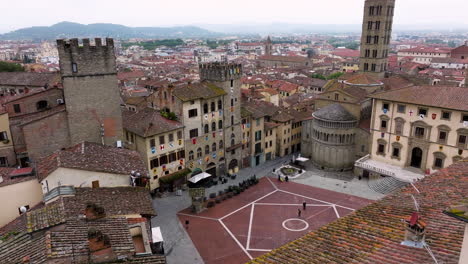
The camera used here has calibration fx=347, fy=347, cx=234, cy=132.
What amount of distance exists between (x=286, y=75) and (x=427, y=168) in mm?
98116

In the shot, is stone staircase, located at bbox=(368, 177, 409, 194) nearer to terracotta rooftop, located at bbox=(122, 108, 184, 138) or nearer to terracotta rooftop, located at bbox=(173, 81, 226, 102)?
terracotta rooftop, located at bbox=(173, 81, 226, 102)

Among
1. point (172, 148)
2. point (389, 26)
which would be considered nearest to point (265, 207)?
point (172, 148)

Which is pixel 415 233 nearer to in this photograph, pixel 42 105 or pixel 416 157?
pixel 42 105

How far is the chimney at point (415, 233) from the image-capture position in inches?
485

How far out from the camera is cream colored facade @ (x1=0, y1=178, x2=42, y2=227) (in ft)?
88.7

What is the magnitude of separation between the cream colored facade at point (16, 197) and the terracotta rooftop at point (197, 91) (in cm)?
2683

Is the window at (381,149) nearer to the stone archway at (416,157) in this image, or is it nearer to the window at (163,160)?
the stone archway at (416,157)

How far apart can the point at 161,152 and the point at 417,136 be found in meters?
38.4

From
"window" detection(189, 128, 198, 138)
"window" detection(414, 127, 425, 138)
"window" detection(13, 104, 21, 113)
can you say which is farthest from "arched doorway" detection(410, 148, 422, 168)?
"window" detection(13, 104, 21, 113)

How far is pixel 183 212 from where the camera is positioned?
155ft

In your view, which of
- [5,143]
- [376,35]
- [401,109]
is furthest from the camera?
[376,35]

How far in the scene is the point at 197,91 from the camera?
5453 centimetres

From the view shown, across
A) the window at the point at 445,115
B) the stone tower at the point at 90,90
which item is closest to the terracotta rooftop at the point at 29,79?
the stone tower at the point at 90,90

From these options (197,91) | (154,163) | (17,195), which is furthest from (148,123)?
(17,195)
